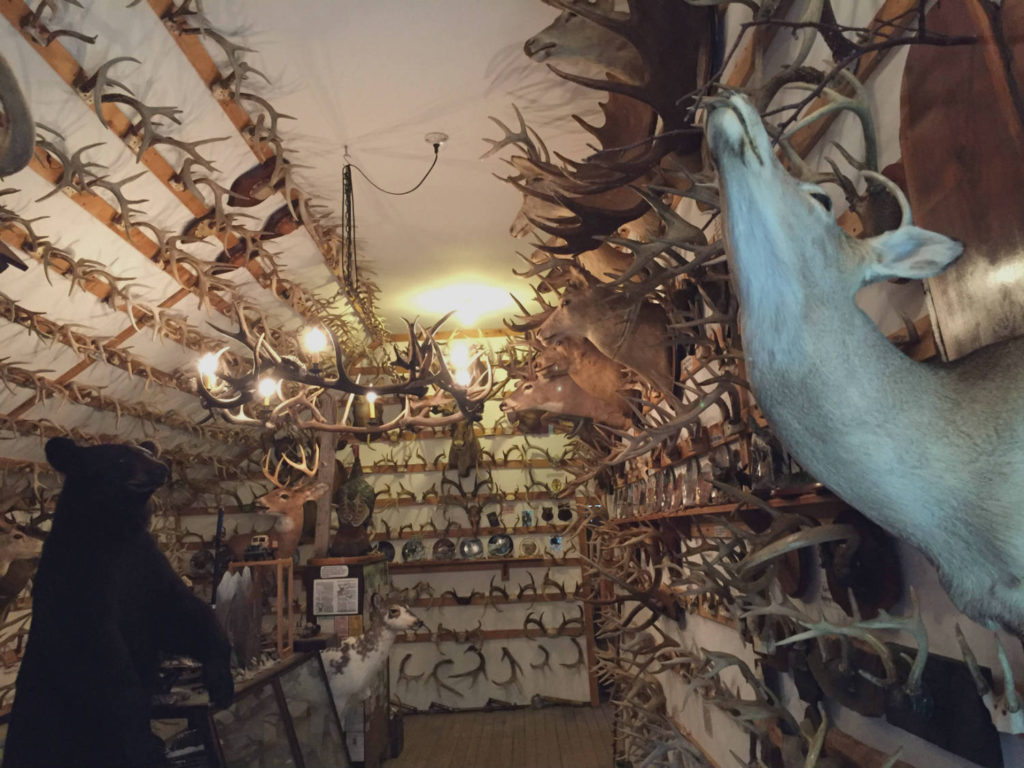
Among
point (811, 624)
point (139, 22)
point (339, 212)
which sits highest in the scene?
point (339, 212)

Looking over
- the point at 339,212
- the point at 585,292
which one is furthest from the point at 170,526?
the point at 585,292

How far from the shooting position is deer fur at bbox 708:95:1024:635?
2.77 ft

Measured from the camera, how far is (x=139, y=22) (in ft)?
9.20

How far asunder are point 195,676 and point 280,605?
1385mm

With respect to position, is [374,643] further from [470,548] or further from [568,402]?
[568,402]

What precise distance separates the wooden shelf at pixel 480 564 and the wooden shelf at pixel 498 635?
2.34 ft

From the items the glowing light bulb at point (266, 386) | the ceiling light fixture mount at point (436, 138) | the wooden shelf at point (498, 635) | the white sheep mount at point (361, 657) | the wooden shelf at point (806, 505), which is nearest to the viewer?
the wooden shelf at point (806, 505)

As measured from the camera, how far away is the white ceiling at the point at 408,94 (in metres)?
2.99

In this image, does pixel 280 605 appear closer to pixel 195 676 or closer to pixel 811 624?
pixel 195 676

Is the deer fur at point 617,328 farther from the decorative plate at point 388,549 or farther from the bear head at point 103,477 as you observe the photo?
the decorative plate at point 388,549

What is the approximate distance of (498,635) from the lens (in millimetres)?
7840

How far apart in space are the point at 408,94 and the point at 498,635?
6.12 m

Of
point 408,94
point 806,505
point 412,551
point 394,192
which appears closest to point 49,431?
point 394,192

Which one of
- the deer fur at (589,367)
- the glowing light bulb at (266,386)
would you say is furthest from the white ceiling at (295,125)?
the deer fur at (589,367)
